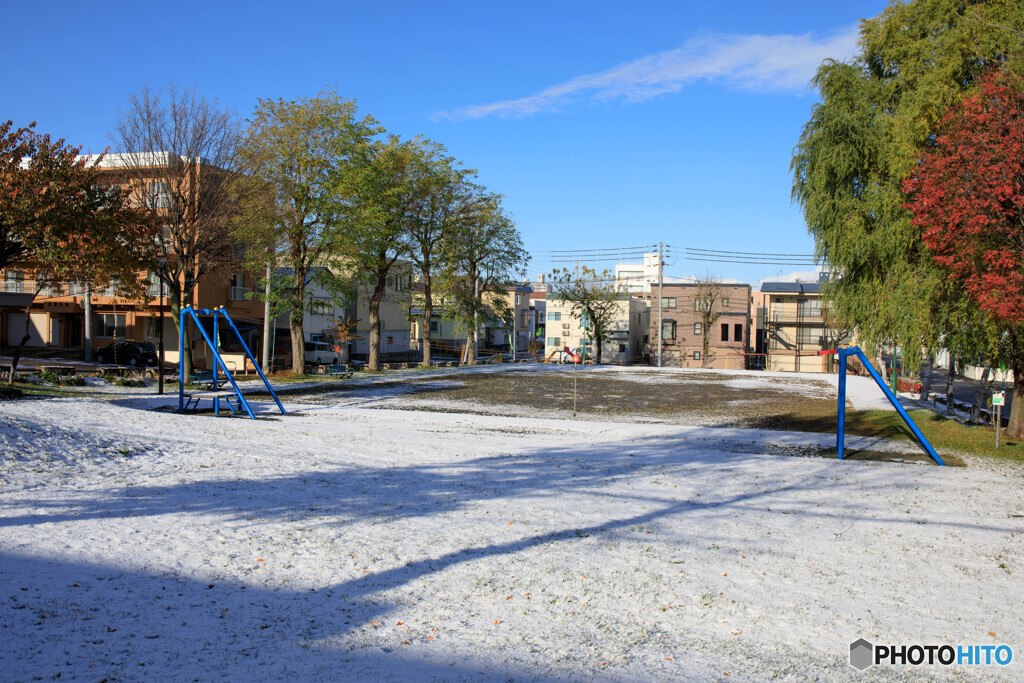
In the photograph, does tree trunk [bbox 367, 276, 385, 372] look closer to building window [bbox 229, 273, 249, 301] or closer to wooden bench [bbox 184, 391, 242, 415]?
building window [bbox 229, 273, 249, 301]

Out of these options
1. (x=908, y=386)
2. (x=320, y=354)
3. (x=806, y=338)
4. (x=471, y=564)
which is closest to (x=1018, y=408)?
(x=471, y=564)

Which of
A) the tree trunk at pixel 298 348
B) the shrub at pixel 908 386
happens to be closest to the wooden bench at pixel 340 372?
the tree trunk at pixel 298 348

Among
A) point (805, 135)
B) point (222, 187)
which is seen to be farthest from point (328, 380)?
point (805, 135)

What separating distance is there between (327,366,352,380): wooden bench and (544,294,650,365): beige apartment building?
3642 centimetres

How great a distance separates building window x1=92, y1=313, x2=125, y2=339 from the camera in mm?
39469

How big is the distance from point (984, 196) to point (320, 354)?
1475 inches

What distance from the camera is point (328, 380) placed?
2683 centimetres

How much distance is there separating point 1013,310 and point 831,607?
9.29m

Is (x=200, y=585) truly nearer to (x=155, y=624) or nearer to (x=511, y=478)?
(x=155, y=624)

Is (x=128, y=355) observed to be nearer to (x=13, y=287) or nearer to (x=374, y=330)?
(x=374, y=330)

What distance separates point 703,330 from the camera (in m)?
63.1

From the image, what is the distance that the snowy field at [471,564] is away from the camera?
465 centimetres

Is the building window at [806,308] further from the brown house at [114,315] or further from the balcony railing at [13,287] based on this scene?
the balcony railing at [13,287]

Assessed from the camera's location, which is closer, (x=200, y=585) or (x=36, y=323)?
(x=200, y=585)
